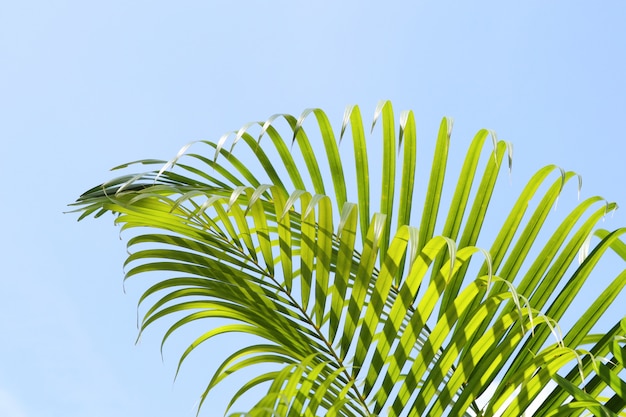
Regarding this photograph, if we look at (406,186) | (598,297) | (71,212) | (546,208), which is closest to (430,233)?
(406,186)

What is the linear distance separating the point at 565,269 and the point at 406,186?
381 millimetres

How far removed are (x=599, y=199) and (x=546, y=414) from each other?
0.44 meters

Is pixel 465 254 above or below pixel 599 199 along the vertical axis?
below

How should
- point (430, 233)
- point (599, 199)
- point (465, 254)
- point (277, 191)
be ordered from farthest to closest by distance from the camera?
1. point (430, 233)
2. point (599, 199)
3. point (277, 191)
4. point (465, 254)

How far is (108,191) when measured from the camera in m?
1.53

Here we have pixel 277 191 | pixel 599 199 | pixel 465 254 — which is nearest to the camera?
pixel 465 254

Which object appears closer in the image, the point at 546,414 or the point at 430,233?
the point at 546,414

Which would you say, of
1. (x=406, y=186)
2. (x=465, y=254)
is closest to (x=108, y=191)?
(x=406, y=186)

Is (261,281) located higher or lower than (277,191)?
lower

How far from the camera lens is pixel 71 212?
154 cm

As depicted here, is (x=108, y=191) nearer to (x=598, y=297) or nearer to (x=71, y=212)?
(x=71, y=212)

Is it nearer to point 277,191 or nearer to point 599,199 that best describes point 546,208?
point 599,199

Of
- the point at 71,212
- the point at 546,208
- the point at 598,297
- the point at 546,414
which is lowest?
the point at 71,212

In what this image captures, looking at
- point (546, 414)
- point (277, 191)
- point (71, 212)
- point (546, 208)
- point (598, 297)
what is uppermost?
point (546, 208)
